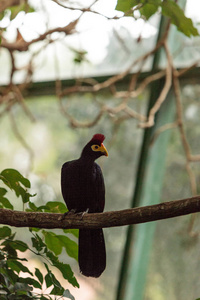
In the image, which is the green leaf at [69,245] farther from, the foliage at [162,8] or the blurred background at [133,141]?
the blurred background at [133,141]

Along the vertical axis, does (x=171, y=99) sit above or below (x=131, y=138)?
above

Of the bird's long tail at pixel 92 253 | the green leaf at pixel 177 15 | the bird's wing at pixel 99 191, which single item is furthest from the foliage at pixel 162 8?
the bird's long tail at pixel 92 253

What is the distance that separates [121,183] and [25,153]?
2.99ft

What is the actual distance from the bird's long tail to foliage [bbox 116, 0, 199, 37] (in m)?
0.77

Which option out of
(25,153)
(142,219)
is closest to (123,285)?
(25,153)

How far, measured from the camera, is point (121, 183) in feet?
10.3

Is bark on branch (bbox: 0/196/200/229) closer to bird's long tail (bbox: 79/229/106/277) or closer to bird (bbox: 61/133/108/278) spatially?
→ bird's long tail (bbox: 79/229/106/277)

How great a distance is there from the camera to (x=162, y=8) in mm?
1357

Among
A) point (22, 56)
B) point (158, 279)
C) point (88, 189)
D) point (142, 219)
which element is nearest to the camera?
point (142, 219)

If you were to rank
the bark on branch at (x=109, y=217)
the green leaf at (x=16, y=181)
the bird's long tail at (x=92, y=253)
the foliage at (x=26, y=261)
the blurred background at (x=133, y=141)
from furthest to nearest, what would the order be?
the blurred background at (x=133, y=141), the bird's long tail at (x=92, y=253), the green leaf at (x=16, y=181), the foliage at (x=26, y=261), the bark on branch at (x=109, y=217)

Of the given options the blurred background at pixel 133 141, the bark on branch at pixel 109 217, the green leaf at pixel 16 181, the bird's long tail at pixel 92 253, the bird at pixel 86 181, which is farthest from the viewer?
the blurred background at pixel 133 141

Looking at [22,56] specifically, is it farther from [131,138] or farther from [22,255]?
[22,255]

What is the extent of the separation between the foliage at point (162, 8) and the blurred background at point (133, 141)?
4.12ft

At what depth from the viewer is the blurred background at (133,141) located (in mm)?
2818
